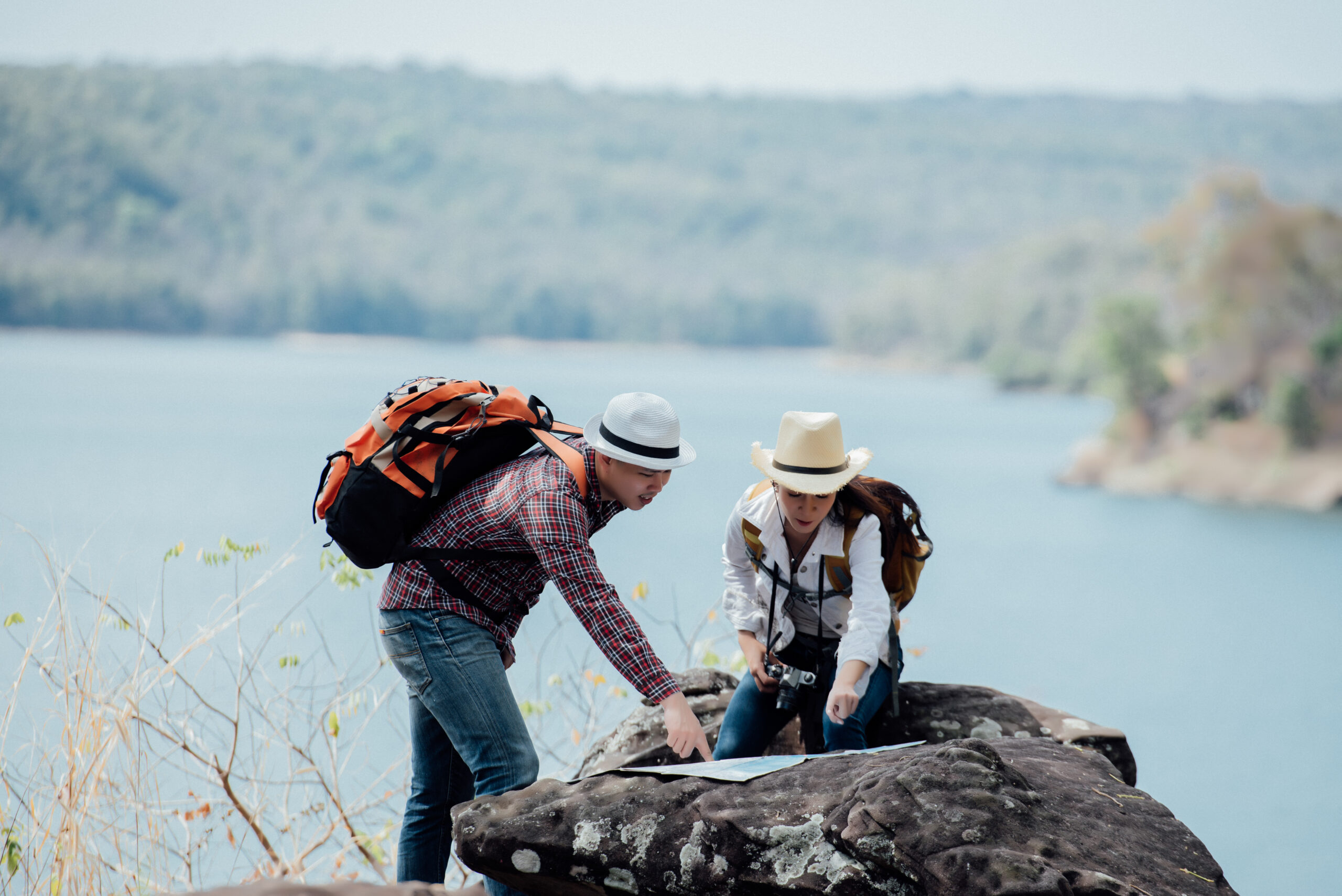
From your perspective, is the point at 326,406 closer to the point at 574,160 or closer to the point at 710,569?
the point at 710,569

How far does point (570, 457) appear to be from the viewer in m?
2.86

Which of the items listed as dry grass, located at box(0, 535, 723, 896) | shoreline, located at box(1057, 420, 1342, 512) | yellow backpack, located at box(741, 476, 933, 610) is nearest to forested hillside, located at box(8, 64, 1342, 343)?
shoreline, located at box(1057, 420, 1342, 512)

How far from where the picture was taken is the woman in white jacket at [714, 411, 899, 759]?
3322mm

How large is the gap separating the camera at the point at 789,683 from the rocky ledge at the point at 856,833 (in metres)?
0.59

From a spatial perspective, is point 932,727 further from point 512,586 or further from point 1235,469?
point 1235,469

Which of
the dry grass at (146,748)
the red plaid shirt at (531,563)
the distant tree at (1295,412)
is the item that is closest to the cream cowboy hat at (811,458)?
the red plaid shirt at (531,563)

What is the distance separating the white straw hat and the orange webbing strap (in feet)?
0.19

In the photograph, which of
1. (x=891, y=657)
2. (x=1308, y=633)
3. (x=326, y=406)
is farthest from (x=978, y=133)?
(x=891, y=657)

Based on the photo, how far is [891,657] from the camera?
11.7 feet

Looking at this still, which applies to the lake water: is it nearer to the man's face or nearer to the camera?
the man's face

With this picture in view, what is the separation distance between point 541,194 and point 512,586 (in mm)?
123718

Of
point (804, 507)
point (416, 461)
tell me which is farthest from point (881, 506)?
point (416, 461)

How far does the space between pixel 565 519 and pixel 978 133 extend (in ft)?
502

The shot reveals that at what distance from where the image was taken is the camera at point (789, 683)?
139 inches
